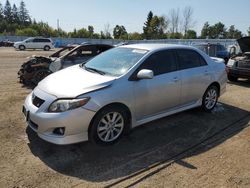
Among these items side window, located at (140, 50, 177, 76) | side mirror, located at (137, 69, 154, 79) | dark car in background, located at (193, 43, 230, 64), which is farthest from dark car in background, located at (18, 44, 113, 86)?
dark car in background, located at (193, 43, 230, 64)

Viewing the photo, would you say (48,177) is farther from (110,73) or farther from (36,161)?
(110,73)

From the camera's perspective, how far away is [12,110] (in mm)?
6531

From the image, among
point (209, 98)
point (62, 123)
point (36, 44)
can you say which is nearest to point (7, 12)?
point (36, 44)

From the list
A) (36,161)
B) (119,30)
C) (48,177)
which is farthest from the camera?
(119,30)

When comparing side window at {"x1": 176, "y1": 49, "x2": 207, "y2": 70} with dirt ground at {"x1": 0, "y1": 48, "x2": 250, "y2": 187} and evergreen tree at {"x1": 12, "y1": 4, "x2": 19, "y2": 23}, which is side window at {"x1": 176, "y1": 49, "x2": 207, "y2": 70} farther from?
evergreen tree at {"x1": 12, "y1": 4, "x2": 19, "y2": 23}

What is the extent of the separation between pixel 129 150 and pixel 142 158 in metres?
0.33

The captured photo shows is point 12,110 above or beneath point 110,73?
beneath

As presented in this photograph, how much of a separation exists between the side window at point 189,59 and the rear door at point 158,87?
221mm

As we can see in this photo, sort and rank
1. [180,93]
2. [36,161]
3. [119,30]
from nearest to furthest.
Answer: [36,161], [180,93], [119,30]

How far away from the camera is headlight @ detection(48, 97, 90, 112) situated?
13.9 ft

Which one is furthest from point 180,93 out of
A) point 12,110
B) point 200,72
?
point 12,110

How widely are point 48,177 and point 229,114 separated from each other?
183 inches

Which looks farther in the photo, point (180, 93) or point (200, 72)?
point (200, 72)

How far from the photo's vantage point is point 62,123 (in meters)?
4.18
